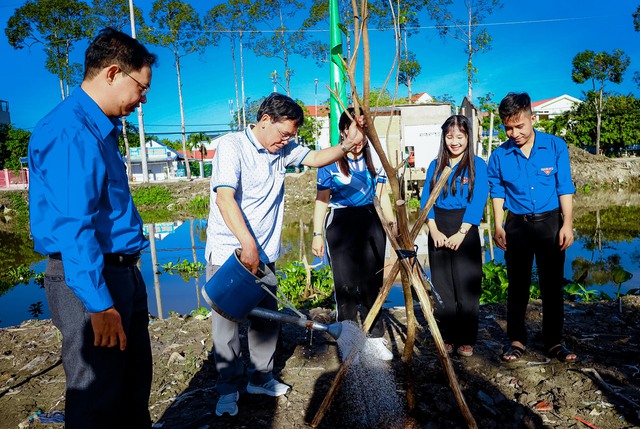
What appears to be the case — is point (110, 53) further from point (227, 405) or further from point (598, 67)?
point (598, 67)

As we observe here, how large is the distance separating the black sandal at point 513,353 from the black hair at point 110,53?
2923 mm

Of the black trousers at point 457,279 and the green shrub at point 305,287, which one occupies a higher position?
the black trousers at point 457,279

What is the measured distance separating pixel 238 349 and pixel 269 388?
41 cm

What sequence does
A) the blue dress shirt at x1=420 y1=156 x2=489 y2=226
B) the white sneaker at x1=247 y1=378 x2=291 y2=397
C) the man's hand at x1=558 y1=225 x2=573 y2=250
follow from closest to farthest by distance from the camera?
the white sneaker at x1=247 y1=378 x2=291 y2=397 < the man's hand at x1=558 y1=225 x2=573 y2=250 < the blue dress shirt at x1=420 y1=156 x2=489 y2=226

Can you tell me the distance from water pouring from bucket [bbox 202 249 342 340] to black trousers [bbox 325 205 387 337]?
1.01 metres

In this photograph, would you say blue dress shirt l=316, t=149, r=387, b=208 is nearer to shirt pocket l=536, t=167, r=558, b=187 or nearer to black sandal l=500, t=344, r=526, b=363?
shirt pocket l=536, t=167, r=558, b=187

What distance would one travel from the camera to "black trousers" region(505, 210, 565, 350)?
305cm

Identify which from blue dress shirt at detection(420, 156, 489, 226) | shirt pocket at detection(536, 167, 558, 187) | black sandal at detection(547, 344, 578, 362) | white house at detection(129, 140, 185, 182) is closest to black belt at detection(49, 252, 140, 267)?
blue dress shirt at detection(420, 156, 489, 226)

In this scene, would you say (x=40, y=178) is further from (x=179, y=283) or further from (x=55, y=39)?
(x=55, y=39)

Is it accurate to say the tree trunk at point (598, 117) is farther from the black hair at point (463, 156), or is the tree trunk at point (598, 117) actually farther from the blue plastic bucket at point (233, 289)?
the blue plastic bucket at point (233, 289)

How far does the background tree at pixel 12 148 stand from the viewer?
95.2ft

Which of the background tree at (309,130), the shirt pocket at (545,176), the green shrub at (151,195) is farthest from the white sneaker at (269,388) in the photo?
the background tree at (309,130)

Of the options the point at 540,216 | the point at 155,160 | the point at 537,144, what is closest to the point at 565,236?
the point at 540,216

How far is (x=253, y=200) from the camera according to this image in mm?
2590
